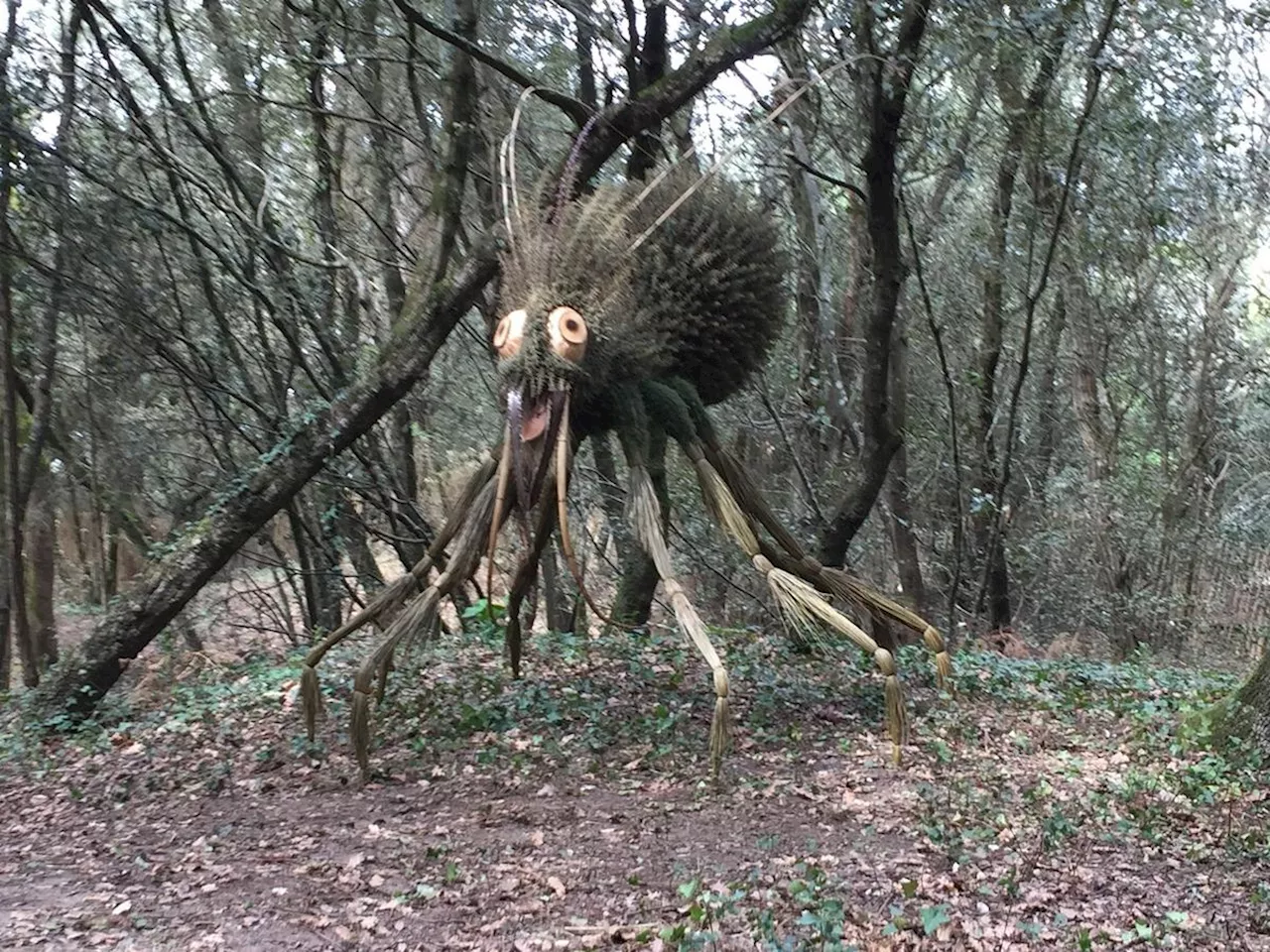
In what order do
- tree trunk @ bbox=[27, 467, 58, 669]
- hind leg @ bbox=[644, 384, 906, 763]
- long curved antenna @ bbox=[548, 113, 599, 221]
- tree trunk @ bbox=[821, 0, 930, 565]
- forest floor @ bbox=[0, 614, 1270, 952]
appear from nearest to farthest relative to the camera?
forest floor @ bbox=[0, 614, 1270, 952], hind leg @ bbox=[644, 384, 906, 763], long curved antenna @ bbox=[548, 113, 599, 221], tree trunk @ bbox=[821, 0, 930, 565], tree trunk @ bbox=[27, 467, 58, 669]

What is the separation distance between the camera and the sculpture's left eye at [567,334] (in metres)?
5.45

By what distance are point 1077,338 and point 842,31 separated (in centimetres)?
704

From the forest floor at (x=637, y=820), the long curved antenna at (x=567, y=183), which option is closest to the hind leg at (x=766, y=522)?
the forest floor at (x=637, y=820)

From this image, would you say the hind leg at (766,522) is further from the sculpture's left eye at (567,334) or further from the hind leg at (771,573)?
the sculpture's left eye at (567,334)

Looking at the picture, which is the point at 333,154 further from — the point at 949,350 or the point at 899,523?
the point at 949,350

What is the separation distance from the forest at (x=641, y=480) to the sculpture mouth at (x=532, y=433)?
3 centimetres

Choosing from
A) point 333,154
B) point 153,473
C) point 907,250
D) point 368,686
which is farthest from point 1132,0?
point 153,473

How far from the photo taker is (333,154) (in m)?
11.6

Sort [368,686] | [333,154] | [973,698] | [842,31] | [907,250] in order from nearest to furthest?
1. [368,686]
2. [973,698]
3. [842,31]
4. [333,154]
5. [907,250]

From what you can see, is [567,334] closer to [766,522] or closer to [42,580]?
[766,522]

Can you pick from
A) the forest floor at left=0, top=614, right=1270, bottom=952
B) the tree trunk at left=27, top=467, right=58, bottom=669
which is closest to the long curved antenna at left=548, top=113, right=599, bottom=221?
the forest floor at left=0, top=614, right=1270, bottom=952

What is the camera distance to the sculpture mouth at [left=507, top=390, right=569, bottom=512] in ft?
17.9

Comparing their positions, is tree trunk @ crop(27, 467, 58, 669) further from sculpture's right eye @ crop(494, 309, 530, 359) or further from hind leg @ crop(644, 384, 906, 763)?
hind leg @ crop(644, 384, 906, 763)

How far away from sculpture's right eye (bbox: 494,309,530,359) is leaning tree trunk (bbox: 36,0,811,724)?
6.17 ft
